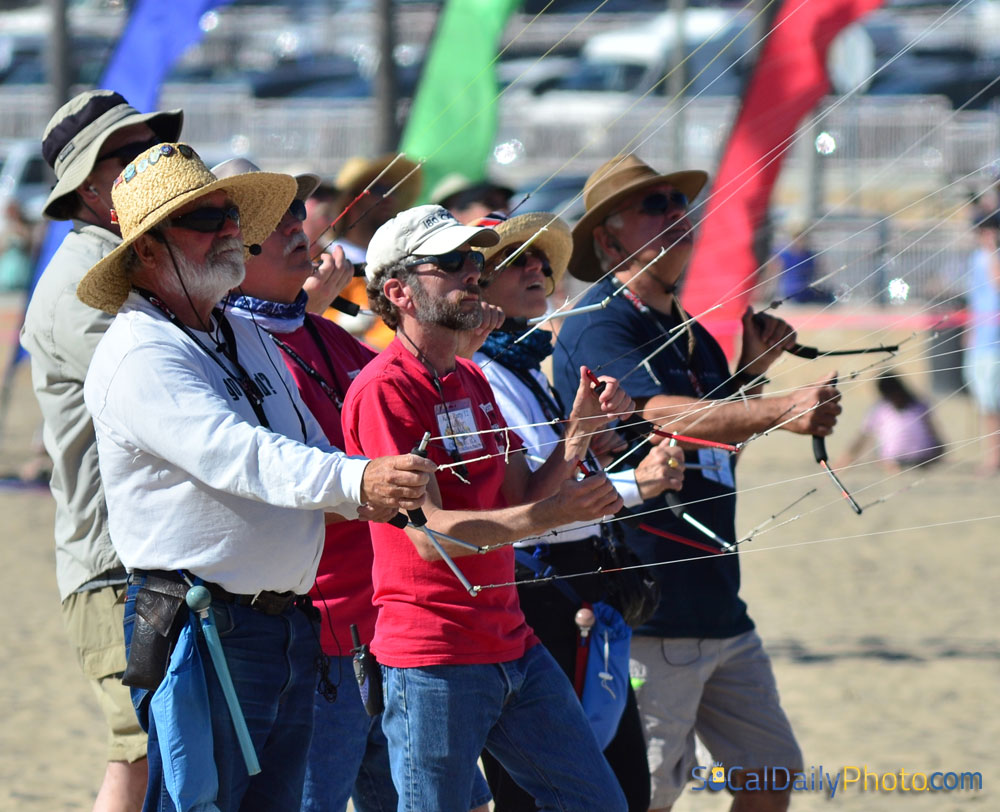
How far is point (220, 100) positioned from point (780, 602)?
1953 cm

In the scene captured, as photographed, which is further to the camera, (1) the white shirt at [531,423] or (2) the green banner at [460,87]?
(2) the green banner at [460,87]

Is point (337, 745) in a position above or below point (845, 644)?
below

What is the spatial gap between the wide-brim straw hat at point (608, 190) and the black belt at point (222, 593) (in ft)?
5.83

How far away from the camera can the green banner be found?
10539 millimetres

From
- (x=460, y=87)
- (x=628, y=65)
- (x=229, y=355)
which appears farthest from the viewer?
(x=628, y=65)

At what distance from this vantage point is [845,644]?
7.31m

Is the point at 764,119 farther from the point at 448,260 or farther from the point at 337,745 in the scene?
the point at 337,745

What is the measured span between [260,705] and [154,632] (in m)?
0.27

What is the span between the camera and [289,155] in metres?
25.0

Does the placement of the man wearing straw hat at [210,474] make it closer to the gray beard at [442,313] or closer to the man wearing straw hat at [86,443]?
the gray beard at [442,313]

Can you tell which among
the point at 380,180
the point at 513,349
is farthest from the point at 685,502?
the point at 380,180

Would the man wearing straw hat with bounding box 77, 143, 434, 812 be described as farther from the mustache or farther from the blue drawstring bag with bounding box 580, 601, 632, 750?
the blue drawstring bag with bounding box 580, 601, 632, 750

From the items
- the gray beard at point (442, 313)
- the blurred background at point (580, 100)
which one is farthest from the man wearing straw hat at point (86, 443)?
the blurred background at point (580, 100)

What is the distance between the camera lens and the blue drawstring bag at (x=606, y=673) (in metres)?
3.67
